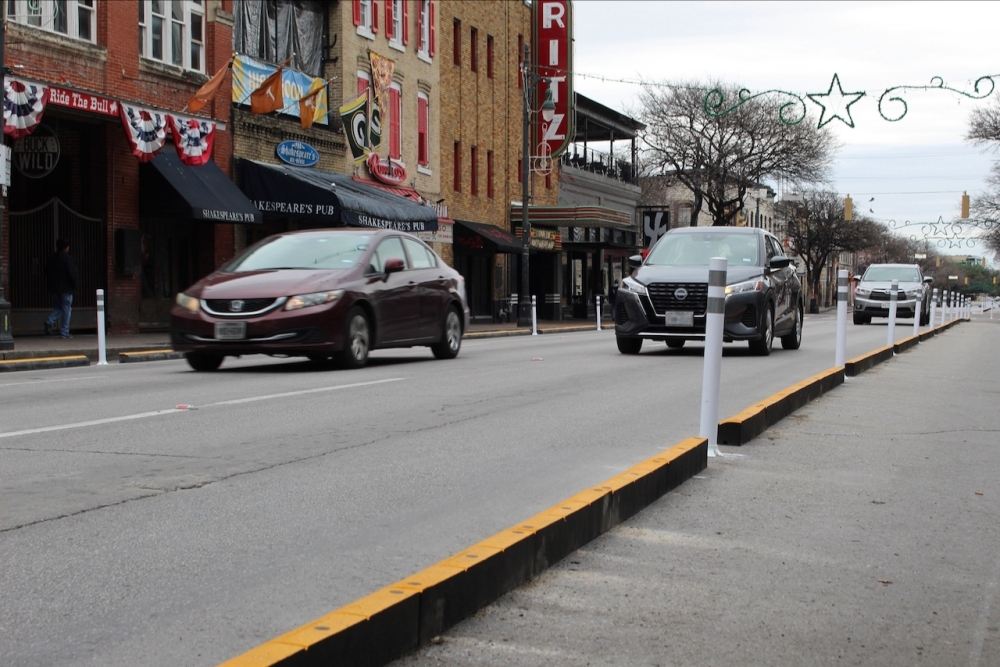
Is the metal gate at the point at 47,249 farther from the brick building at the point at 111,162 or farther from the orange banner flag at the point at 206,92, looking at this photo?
the orange banner flag at the point at 206,92

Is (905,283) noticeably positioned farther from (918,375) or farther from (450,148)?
(918,375)

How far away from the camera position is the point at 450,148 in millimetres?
40344

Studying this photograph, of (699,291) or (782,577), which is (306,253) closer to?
(699,291)

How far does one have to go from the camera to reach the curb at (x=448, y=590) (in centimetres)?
321

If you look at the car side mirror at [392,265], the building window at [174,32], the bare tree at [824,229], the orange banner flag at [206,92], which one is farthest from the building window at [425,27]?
the bare tree at [824,229]

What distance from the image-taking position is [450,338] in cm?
1611

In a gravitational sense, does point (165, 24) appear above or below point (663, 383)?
above

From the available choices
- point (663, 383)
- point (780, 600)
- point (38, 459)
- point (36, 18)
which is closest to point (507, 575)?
point (780, 600)

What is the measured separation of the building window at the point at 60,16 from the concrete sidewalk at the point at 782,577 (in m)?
17.8

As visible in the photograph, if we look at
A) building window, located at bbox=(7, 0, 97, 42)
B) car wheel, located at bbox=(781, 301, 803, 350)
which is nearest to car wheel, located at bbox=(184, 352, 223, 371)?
car wheel, located at bbox=(781, 301, 803, 350)

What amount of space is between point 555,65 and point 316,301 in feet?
111

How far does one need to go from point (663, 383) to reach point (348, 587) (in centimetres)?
863

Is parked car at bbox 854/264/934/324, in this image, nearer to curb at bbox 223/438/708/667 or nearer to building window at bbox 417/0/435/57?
building window at bbox 417/0/435/57

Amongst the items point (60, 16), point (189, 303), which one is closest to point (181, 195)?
point (60, 16)
